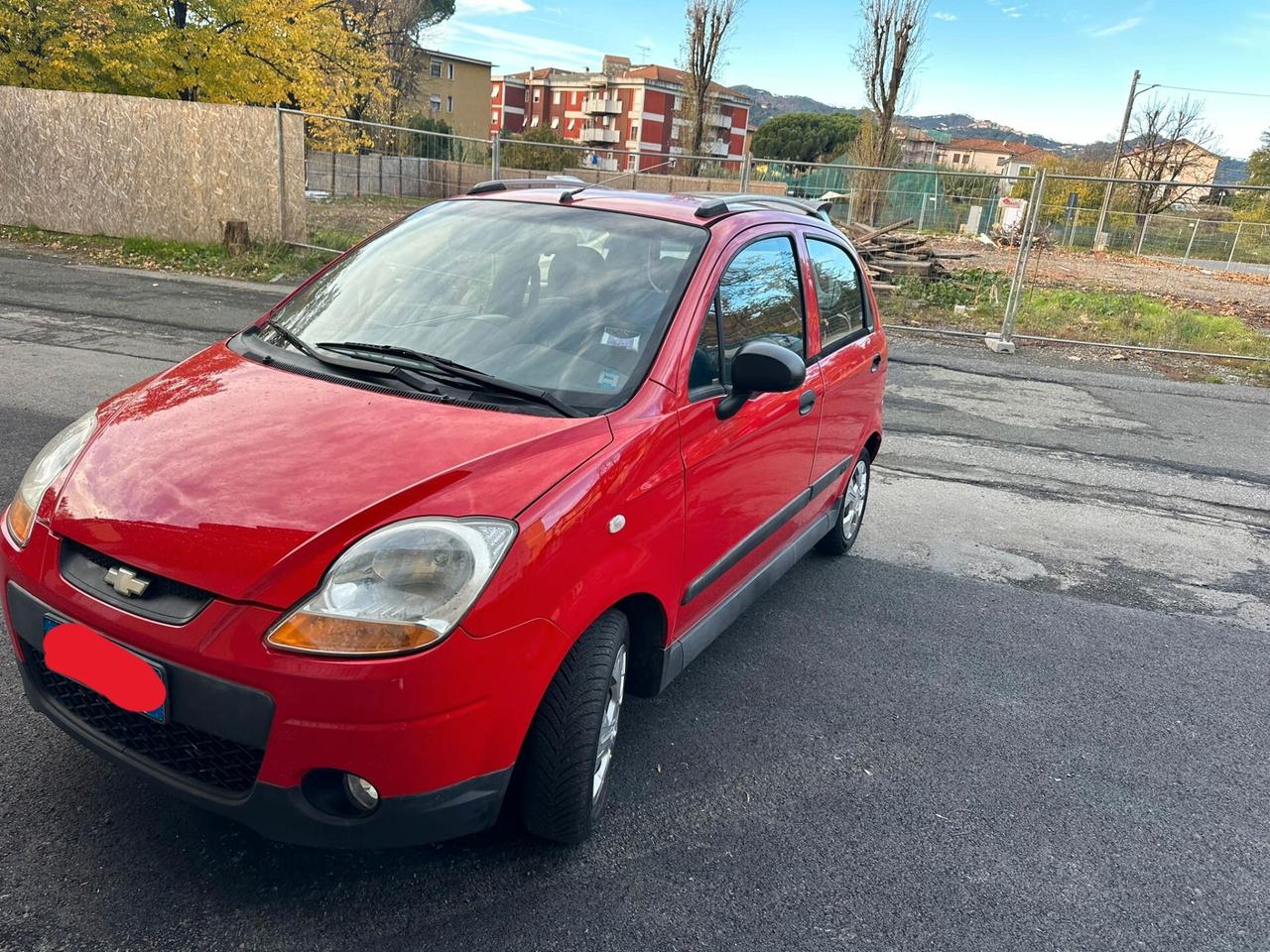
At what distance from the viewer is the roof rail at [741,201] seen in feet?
11.0

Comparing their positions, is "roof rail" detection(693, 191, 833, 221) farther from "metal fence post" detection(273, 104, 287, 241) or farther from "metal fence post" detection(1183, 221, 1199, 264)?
"metal fence post" detection(1183, 221, 1199, 264)

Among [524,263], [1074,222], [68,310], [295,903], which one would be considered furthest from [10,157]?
[1074,222]

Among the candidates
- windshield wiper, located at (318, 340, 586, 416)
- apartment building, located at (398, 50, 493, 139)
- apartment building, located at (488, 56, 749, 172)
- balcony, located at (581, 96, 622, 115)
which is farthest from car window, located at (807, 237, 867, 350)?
balcony, located at (581, 96, 622, 115)

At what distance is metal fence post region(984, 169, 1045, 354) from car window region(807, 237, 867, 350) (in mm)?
7509

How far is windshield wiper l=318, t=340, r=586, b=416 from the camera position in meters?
2.58

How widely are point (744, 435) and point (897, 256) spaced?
15.1 m

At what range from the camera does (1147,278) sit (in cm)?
2564

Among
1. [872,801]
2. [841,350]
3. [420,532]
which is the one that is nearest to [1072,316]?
[841,350]

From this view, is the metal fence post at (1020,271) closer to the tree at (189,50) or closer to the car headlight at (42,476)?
the car headlight at (42,476)

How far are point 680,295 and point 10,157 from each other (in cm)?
1746

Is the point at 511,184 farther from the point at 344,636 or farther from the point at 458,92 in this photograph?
the point at 458,92

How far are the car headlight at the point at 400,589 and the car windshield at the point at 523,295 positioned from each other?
2.20 ft

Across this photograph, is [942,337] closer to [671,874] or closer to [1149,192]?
[671,874]

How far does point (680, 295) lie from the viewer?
117 inches
